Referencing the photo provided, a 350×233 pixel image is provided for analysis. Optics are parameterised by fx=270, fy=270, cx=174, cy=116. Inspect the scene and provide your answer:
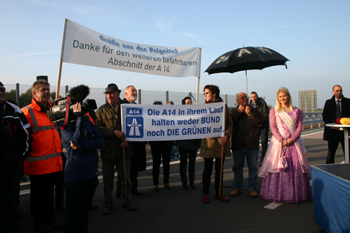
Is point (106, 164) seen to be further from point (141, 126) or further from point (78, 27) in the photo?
point (78, 27)

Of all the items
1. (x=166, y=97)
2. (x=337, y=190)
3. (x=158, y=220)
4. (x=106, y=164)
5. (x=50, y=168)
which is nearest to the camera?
(x=337, y=190)

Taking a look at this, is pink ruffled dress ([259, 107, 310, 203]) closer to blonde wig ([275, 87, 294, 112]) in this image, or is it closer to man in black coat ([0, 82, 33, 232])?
blonde wig ([275, 87, 294, 112])

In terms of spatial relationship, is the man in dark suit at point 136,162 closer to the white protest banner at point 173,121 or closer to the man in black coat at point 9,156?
the white protest banner at point 173,121

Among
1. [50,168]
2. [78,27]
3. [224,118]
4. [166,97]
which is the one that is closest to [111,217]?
[50,168]

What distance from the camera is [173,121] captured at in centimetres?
482

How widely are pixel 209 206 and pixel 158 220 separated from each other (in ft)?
3.23

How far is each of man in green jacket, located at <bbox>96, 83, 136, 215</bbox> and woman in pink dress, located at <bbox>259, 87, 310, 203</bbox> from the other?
2.38 meters

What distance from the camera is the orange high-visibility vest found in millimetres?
3502

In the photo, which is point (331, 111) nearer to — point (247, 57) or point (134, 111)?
point (247, 57)

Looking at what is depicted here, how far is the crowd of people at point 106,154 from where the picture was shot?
2.89m

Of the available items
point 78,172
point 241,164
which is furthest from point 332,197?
point 78,172

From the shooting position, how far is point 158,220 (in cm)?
389

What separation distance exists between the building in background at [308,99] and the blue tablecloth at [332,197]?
141 feet

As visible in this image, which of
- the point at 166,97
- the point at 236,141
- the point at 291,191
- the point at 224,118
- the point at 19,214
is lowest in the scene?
the point at 19,214
